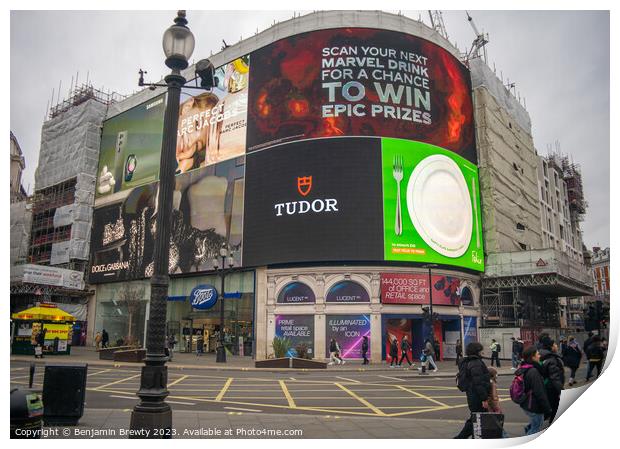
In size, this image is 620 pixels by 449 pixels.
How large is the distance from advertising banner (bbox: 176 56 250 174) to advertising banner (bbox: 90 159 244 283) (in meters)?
1.13

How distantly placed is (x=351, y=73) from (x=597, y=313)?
26.8 meters

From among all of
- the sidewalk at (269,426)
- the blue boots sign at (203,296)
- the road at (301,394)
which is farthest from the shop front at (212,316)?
the sidewalk at (269,426)

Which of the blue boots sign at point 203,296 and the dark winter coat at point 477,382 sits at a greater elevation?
the blue boots sign at point 203,296

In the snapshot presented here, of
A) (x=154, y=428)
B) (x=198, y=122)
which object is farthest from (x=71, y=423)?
(x=198, y=122)

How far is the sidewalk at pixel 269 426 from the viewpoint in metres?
9.11

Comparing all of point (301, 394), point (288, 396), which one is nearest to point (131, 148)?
point (301, 394)

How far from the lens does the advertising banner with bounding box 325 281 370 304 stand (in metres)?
35.3

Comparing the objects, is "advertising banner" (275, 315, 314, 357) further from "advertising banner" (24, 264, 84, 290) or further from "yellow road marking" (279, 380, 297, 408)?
"advertising banner" (24, 264, 84, 290)

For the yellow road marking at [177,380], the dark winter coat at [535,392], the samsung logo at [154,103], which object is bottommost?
the yellow road marking at [177,380]

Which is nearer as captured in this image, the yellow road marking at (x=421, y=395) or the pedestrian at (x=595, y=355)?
the pedestrian at (x=595, y=355)

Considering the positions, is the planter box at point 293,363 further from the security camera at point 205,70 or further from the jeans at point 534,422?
the security camera at point 205,70

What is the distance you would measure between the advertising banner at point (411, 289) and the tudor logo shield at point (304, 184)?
7.98 metres

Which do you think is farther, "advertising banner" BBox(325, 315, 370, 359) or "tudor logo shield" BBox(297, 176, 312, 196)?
"tudor logo shield" BBox(297, 176, 312, 196)

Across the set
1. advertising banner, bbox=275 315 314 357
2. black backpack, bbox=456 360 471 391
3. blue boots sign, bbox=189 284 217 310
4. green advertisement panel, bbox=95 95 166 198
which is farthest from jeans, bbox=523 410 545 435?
green advertisement panel, bbox=95 95 166 198
